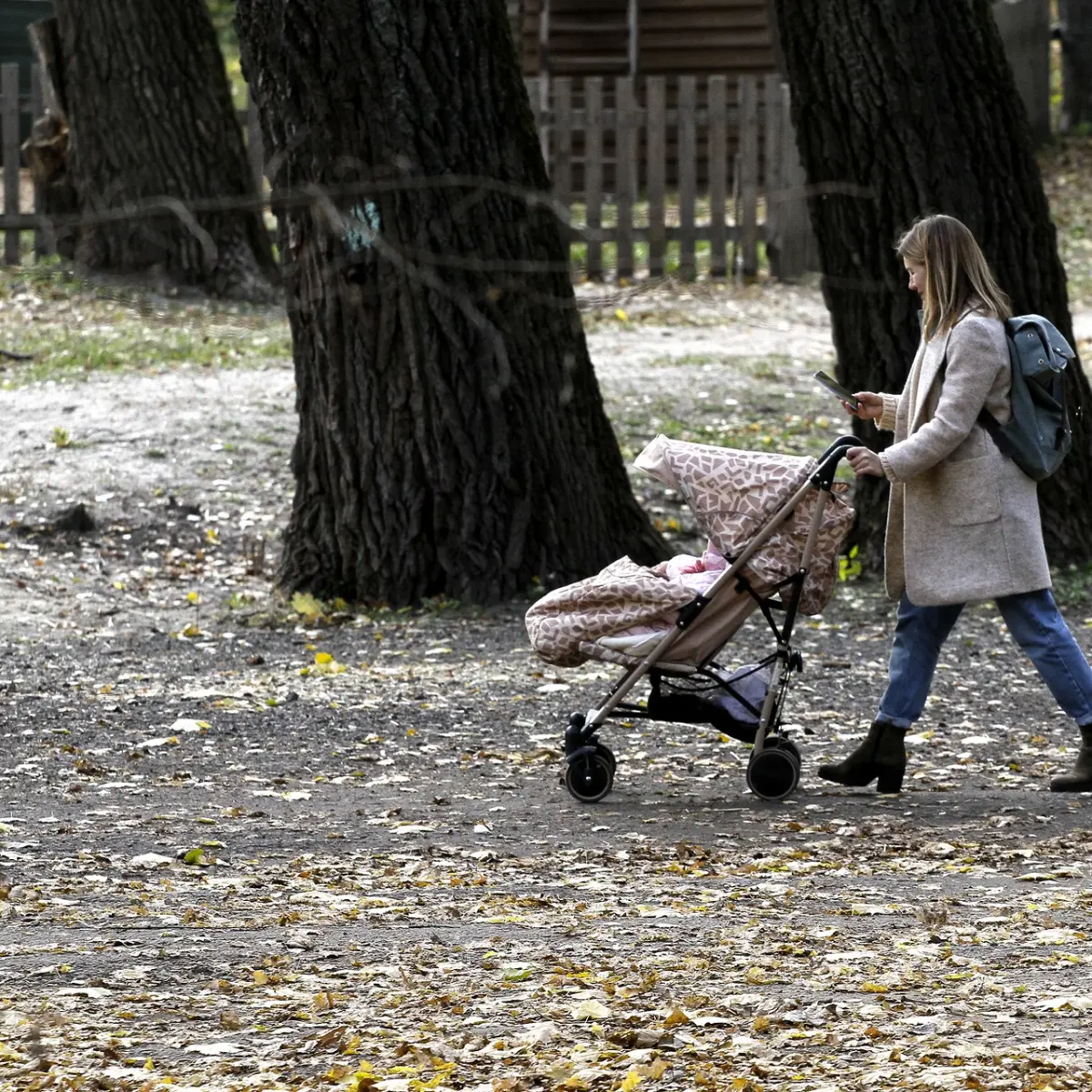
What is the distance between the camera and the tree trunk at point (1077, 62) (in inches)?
1006

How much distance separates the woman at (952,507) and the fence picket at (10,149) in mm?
12573

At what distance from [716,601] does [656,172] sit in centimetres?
1231

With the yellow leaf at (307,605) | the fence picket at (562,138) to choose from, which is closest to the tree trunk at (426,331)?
the yellow leaf at (307,605)

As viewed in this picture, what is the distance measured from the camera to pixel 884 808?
232 inches

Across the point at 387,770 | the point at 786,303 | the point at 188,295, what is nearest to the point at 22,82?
the point at 188,295

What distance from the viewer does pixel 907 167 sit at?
8852mm

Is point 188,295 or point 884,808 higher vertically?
point 188,295

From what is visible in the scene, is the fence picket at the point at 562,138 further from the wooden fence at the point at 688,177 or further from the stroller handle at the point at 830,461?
the stroller handle at the point at 830,461

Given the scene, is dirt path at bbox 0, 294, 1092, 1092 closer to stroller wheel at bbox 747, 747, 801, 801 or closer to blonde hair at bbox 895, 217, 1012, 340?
stroller wheel at bbox 747, 747, 801, 801

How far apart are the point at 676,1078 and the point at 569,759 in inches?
91.2

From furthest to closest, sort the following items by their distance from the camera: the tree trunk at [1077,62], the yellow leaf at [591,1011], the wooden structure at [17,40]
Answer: the tree trunk at [1077,62] → the wooden structure at [17,40] → the yellow leaf at [591,1011]

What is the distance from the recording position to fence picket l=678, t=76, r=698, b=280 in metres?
17.7

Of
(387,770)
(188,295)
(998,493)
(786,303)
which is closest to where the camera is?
(998,493)

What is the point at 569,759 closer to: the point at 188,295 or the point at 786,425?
the point at 786,425
